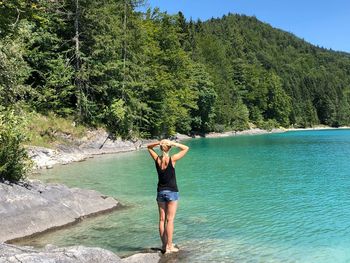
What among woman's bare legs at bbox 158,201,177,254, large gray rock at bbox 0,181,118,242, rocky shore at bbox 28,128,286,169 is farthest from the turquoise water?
rocky shore at bbox 28,128,286,169

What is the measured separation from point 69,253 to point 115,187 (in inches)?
484

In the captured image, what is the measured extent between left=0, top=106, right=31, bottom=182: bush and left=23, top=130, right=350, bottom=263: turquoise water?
314 centimetres

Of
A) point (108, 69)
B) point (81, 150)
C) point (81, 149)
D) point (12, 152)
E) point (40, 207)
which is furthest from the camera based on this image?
point (108, 69)

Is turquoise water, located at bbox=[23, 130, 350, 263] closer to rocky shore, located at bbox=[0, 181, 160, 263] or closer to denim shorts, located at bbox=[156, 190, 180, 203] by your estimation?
rocky shore, located at bbox=[0, 181, 160, 263]

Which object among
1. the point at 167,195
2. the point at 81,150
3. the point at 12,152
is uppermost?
the point at 12,152

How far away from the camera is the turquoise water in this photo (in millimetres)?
10226

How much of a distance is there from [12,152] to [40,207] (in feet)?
7.90

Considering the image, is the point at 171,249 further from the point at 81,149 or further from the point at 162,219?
the point at 81,149

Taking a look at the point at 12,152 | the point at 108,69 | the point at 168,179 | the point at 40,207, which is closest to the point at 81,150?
the point at 108,69

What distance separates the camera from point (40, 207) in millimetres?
12531

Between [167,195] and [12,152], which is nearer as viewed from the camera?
[167,195]

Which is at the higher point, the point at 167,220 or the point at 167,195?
the point at 167,195

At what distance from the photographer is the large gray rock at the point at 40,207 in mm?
11336

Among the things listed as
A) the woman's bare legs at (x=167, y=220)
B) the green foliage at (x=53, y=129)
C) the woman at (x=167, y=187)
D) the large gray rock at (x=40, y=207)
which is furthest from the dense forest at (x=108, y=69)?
the woman's bare legs at (x=167, y=220)
